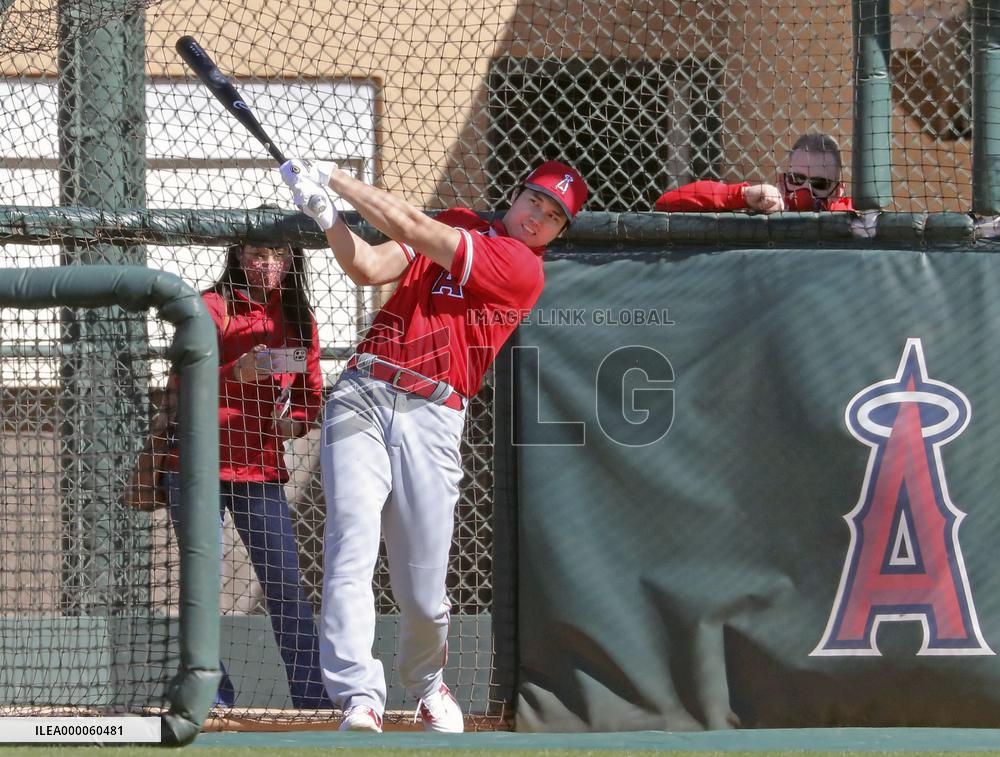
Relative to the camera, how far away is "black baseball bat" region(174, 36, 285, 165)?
393 centimetres

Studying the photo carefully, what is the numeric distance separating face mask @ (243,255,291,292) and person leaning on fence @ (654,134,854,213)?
1.28m

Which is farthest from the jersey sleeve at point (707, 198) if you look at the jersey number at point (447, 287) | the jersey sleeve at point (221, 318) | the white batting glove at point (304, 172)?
the jersey sleeve at point (221, 318)

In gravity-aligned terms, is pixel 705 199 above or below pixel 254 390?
above

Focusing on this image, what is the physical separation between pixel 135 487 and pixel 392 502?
807 mm

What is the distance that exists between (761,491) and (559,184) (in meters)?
1.17

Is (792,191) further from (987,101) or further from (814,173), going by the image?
(987,101)

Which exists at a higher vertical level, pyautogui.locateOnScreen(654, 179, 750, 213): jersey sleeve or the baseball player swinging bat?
the baseball player swinging bat

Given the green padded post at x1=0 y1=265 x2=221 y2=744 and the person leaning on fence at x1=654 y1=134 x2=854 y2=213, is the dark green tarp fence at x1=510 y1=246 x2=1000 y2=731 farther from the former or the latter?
the green padded post at x1=0 y1=265 x2=221 y2=744

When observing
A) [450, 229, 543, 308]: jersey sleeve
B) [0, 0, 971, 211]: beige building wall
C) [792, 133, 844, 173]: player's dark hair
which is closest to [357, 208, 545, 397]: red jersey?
[450, 229, 543, 308]: jersey sleeve

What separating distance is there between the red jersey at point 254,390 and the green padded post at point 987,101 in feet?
7.32

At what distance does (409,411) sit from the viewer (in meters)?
3.70

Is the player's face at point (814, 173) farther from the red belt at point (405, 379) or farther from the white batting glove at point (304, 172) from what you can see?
the white batting glove at point (304, 172)

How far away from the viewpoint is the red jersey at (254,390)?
4145 millimetres

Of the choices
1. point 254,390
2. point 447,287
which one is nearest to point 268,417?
point 254,390
